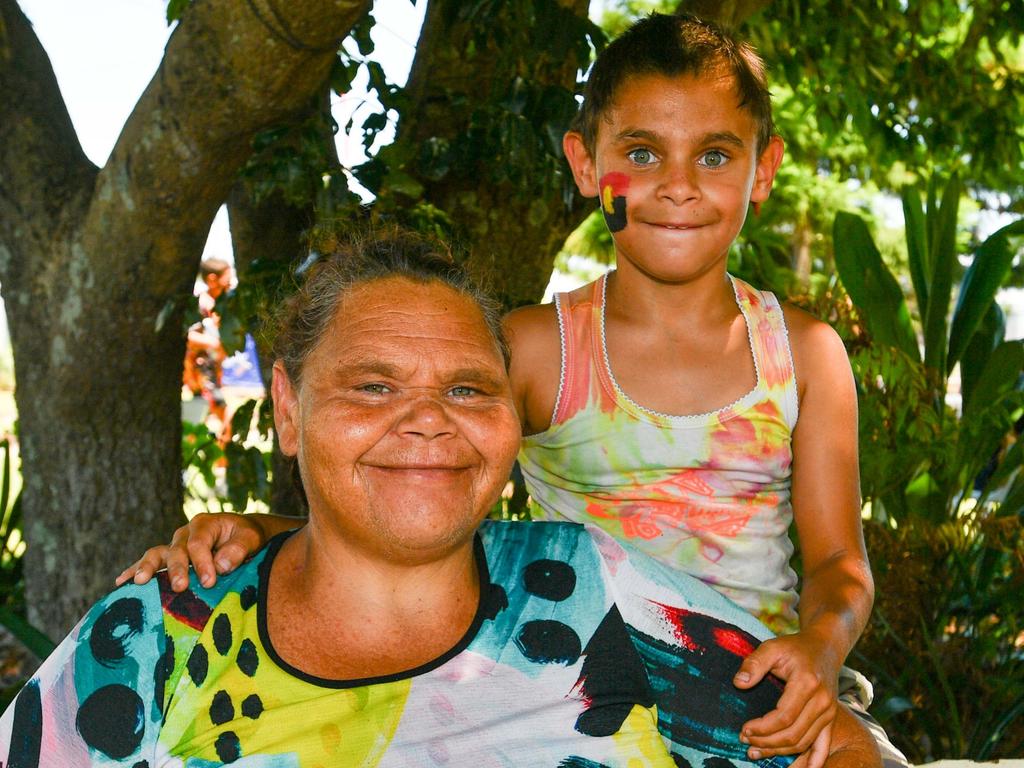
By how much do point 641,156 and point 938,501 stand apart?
2778 mm

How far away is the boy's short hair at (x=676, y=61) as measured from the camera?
226 cm

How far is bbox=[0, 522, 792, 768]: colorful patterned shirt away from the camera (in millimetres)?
1604

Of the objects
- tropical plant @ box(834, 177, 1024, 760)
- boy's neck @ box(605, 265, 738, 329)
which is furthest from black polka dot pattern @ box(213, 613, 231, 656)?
tropical plant @ box(834, 177, 1024, 760)

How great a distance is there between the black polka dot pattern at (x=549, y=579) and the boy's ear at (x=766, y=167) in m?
0.99

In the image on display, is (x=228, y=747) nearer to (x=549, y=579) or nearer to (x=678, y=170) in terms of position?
(x=549, y=579)

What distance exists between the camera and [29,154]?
129 inches

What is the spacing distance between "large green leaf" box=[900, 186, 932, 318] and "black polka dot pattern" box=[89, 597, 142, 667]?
145 inches

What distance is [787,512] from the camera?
2355 millimetres

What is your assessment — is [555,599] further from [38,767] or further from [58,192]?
[58,192]

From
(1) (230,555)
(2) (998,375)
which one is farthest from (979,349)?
(1) (230,555)

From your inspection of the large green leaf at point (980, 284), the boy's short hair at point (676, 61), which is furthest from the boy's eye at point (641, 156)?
the large green leaf at point (980, 284)

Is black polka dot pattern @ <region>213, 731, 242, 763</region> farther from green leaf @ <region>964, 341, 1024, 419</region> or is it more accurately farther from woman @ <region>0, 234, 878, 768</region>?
green leaf @ <region>964, 341, 1024, 419</region>

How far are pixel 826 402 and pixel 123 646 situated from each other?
137 centimetres

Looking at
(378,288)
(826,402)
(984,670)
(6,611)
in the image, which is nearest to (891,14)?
(984,670)
